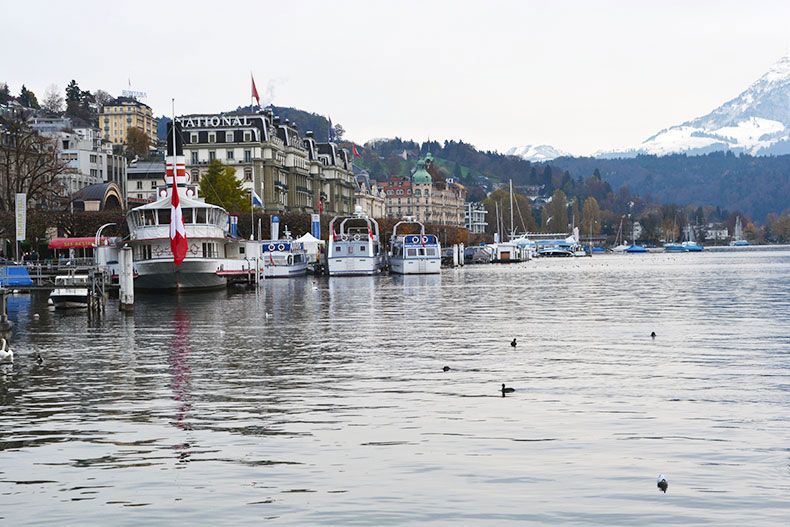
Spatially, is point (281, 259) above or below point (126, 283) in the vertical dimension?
above

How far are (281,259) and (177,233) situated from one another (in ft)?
135

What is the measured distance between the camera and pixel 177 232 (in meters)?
76.9

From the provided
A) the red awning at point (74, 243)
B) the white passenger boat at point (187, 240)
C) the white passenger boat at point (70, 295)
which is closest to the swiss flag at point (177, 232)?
the white passenger boat at point (187, 240)

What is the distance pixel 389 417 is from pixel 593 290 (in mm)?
→ 59597

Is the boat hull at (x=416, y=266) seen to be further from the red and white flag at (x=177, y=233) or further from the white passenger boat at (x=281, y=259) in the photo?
the red and white flag at (x=177, y=233)

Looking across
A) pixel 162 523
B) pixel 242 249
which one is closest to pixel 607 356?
pixel 162 523

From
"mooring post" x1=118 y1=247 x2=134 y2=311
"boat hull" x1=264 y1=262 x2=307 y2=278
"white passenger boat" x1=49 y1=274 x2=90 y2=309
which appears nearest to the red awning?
"boat hull" x1=264 y1=262 x2=307 y2=278

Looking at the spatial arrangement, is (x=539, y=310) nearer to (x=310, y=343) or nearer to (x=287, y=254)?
(x=310, y=343)

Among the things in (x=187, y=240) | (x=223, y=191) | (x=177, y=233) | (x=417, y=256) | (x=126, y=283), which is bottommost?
(x=126, y=283)

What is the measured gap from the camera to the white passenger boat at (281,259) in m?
116

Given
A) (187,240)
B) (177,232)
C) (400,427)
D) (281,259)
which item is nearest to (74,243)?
(187,240)

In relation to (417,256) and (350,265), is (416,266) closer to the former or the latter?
(417,256)

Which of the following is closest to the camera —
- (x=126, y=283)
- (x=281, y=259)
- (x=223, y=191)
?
(x=126, y=283)

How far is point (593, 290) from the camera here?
80562mm
